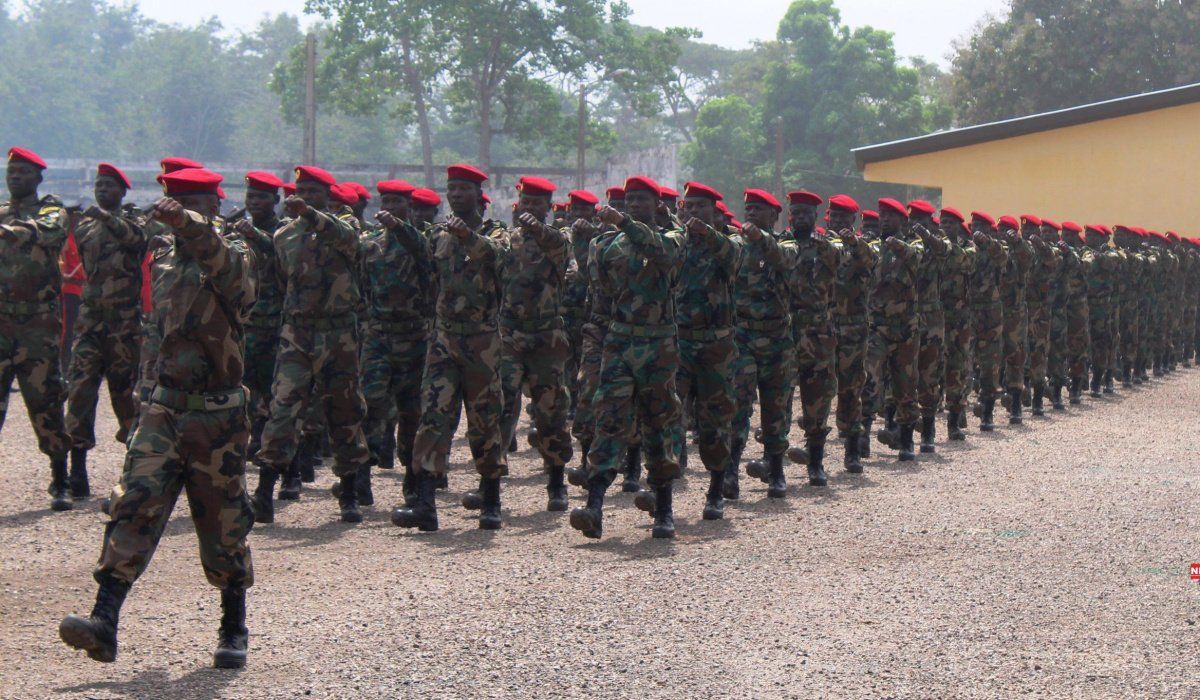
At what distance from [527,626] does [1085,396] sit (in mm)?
14366

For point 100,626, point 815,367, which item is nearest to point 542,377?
point 815,367

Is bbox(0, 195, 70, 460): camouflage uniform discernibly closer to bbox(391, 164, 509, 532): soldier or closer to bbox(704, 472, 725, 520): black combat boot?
bbox(391, 164, 509, 532): soldier

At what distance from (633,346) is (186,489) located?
10.7 ft

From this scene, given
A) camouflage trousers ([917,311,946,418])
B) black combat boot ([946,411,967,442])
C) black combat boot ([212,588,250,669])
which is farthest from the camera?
black combat boot ([946,411,967,442])

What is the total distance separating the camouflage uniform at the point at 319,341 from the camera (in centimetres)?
845

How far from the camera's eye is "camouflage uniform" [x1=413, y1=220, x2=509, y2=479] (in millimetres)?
8312

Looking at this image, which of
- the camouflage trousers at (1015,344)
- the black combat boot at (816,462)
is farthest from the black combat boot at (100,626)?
the camouflage trousers at (1015,344)

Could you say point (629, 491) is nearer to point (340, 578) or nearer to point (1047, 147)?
point (340, 578)

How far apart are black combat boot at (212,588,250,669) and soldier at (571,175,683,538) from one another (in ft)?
9.04

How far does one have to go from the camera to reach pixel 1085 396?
61.7 ft

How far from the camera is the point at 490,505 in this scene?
8695mm

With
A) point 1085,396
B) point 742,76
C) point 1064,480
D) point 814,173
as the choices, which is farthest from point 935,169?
point 742,76

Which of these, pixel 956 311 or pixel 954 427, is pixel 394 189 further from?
pixel 954 427

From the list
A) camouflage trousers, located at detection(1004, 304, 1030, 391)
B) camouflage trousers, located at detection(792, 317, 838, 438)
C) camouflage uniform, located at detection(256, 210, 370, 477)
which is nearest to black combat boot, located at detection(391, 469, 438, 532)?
camouflage uniform, located at detection(256, 210, 370, 477)
